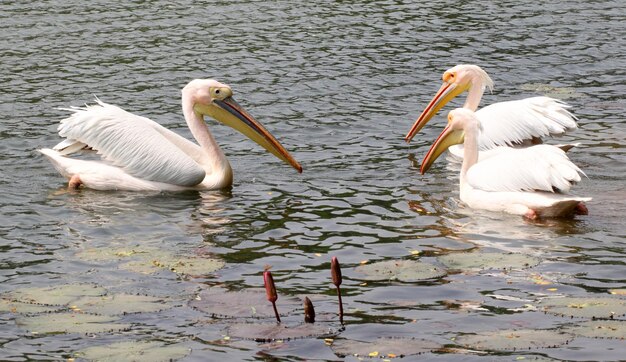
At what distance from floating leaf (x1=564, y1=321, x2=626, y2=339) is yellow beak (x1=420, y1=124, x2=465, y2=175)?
4.29 metres

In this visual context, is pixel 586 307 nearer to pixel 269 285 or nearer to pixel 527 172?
pixel 269 285

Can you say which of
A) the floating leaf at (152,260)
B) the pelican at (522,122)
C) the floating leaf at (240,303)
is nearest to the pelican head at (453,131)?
the pelican at (522,122)

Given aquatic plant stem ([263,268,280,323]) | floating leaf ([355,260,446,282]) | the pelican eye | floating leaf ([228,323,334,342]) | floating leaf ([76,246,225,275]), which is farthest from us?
the pelican eye

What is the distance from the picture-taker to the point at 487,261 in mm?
9023

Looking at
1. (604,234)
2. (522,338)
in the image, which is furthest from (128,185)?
(522,338)

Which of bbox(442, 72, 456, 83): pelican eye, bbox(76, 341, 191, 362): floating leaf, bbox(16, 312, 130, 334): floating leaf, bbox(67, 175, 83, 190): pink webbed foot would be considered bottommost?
bbox(67, 175, 83, 190): pink webbed foot

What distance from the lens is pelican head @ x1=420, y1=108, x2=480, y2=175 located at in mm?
11500

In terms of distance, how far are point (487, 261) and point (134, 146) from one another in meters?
4.06

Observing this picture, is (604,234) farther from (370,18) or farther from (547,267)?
(370,18)

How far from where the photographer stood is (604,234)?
9.82 m

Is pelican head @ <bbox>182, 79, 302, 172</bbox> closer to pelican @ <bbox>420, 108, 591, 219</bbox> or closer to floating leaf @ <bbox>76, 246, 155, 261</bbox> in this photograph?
pelican @ <bbox>420, 108, 591, 219</bbox>

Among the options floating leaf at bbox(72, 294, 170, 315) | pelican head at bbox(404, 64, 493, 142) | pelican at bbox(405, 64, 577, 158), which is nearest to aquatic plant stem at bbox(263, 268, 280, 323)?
floating leaf at bbox(72, 294, 170, 315)

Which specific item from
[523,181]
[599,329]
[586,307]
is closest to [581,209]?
[523,181]

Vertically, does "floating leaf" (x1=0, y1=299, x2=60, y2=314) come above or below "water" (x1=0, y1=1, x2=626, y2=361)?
above
